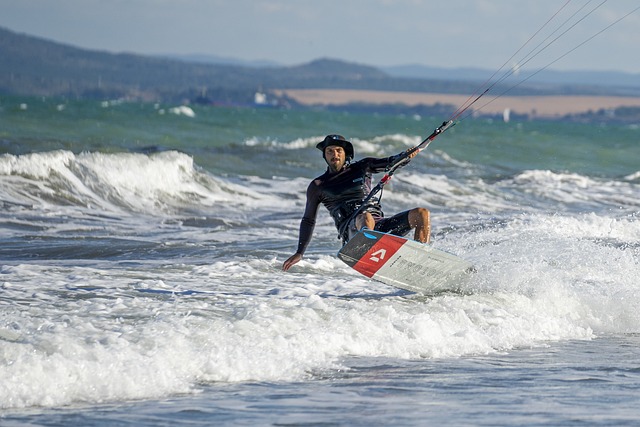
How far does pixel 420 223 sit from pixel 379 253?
44 centimetres

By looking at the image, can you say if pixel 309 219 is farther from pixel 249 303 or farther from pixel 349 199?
pixel 249 303

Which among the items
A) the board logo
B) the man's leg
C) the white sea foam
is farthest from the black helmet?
the white sea foam

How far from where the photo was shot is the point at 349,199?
9.11m

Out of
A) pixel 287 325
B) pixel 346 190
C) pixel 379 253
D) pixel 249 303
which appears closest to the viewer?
pixel 287 325

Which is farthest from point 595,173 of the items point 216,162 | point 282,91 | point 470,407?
point 282,91

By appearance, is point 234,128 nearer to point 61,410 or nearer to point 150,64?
point 61,410

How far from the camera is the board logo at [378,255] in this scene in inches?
349

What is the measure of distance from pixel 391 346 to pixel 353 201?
1.75 metres

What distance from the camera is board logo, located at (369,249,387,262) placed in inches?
349

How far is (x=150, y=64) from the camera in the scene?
528ft

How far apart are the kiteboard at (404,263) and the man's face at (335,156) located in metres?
0.68

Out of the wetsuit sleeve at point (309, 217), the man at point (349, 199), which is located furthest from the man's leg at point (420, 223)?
the wetsuit sleeve at point (309, 217)

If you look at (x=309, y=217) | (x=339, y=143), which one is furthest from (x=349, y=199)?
(x=339, y=143)

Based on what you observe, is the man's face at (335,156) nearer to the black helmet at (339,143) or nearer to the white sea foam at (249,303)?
the black helmet at (339,143)
